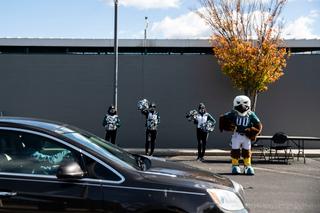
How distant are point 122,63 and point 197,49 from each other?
3.66 meters

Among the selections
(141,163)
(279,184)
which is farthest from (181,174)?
(279,184)

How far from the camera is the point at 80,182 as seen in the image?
14.9ft

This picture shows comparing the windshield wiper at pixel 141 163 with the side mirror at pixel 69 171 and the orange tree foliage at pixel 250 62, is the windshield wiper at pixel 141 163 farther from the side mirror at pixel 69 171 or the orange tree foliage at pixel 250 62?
the orange tree foliage at pixel 250 62

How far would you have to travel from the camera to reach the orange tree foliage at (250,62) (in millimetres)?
16312

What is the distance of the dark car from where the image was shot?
4488mm

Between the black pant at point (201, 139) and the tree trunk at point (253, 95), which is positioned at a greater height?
the tree trunk at point (253, 95)

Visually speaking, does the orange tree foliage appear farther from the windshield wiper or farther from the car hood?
the car hood

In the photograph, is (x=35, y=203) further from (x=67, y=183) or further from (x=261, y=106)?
(x=261, y=106)

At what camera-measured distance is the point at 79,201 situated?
4484mm

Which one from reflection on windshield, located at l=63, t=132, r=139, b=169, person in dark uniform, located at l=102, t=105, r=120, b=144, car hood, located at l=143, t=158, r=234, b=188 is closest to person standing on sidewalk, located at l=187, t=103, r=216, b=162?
person in dark uniform, located at l=102, t=105, r=120, b=144

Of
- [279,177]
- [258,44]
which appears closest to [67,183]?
[279,177]

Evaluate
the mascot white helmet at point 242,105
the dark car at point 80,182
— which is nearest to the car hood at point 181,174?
the dark car at point 80,182

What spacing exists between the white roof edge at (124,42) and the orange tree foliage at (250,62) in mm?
2822

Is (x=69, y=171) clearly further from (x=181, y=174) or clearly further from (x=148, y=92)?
(x=148, y=92)
